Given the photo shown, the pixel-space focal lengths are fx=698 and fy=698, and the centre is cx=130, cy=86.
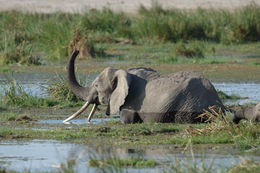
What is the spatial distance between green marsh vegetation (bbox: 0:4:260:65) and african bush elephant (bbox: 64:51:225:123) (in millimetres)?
8796

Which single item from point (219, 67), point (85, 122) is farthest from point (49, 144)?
point (219, 67)

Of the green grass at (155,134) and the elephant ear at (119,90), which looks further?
the elephant ear at (119,90)

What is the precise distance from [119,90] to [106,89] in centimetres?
33

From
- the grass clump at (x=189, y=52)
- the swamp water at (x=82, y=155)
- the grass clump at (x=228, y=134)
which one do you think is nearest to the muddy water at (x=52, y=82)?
the grass clump at (x=228, y=134)

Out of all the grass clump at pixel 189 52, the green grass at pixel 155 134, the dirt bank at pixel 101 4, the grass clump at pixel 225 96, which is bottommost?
the grass clump at pixel 225 96

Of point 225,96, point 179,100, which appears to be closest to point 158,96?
point 179,100

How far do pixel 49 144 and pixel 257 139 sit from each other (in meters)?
2.61

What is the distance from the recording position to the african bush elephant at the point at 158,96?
10648 millimetres

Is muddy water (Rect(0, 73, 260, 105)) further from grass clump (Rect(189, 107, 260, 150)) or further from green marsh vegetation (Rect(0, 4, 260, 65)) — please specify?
grass clump (Rect(189, 107, 260, 150))

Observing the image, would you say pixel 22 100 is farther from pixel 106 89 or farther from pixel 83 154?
pixel 83 154

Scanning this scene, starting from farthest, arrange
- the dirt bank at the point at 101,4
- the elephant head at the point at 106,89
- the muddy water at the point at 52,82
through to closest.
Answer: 1. the dirt bank at the point at 101,4
2. the muddy water at the point at 52,82
3. the elephant head at the point at 106,89

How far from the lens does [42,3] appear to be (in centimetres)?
3788

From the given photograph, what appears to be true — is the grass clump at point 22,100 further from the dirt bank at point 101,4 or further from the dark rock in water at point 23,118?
the dirt bank at point 101,4

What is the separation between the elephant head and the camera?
10.8 m
